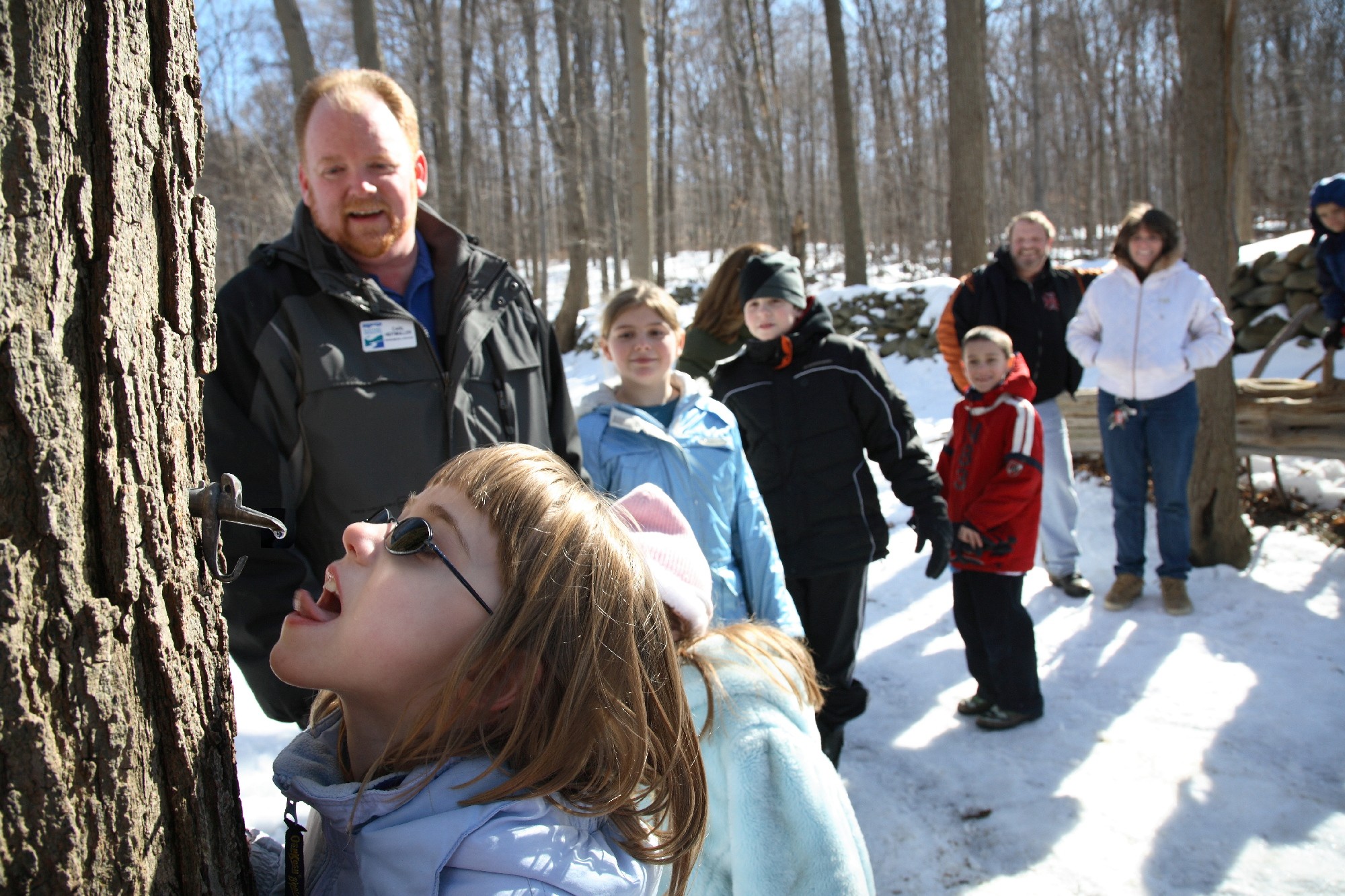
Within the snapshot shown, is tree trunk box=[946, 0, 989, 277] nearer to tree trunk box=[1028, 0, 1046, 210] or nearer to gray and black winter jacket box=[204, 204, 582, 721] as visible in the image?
gray and black winter jacket box=[204, 204, 582, 721]

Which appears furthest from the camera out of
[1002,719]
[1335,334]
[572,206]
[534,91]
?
[534,91]

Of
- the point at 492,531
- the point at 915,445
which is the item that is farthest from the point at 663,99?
the point at 492,531

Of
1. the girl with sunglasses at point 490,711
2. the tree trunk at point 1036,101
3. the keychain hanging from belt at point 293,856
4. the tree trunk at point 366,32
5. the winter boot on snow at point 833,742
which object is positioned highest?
the tree trunk at point 1036,101

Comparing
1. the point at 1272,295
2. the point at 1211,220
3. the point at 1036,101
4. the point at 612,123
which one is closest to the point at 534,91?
the point at 612,123

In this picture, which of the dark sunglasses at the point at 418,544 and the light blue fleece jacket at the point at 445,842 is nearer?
the light blue fleece jacket at the point at 445,842

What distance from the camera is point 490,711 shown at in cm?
98

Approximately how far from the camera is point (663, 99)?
22219mm

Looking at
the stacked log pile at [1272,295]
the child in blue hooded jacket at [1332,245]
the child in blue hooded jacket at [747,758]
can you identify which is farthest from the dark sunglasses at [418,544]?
the stacked log pile at [1272,295]

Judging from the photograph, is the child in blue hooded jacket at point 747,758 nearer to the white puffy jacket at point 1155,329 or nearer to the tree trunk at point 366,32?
the white puffy jacket at point 1155,329

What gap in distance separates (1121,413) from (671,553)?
3830 millimetres

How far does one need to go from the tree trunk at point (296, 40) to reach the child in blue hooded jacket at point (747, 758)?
8480 millimetres

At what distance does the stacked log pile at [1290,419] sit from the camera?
17.0ft

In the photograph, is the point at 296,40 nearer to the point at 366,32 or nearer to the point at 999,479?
the point at 366,32

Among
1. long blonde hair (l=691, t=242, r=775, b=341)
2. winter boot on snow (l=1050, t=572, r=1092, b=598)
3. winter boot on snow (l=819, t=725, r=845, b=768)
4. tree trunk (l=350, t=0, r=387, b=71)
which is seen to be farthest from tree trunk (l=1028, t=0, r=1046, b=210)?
winter boot on snow (l=819, t=725, r=845, b=768)
